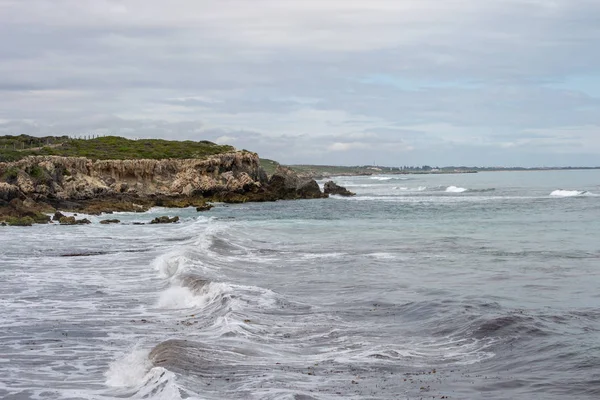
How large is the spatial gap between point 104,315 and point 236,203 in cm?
5223

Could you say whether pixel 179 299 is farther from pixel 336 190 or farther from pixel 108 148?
pixel 108 148

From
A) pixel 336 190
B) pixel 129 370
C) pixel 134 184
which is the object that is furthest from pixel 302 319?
pixel 336 190

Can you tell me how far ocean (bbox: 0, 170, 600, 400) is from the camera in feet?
35.5

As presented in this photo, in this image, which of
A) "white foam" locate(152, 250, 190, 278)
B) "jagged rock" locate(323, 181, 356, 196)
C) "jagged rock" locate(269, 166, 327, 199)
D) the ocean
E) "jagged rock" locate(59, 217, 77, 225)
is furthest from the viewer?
"jagged rock" locate(323, 181, 356, 196)

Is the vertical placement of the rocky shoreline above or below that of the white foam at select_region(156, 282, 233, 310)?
above

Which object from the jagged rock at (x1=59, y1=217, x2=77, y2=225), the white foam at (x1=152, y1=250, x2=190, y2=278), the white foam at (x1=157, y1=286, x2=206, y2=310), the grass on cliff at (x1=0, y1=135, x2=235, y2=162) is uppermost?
the grass on cliff at (x1=0, y1=135, x2=235, y2=162)

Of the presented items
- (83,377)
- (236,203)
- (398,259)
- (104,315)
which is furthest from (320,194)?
(83,377)

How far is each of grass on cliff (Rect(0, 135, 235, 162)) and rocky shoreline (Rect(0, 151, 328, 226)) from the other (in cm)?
529

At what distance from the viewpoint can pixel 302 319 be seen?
1565 centimetres

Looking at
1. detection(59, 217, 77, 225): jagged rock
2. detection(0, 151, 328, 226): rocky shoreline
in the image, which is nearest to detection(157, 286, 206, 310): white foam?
detection(59, 217, 77, 225): jagged rock

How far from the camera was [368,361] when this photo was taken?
12.1m

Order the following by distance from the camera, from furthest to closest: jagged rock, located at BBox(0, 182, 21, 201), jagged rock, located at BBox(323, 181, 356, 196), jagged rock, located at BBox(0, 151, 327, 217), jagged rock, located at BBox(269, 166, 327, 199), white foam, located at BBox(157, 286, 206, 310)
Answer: jagged rock, located at BBox(323, 181, 356, 196), jagged rock, located at BBox(269, 166, 327, 199), jagged rock, located at BBox(0, 151, 327, 217), jagged rock, located at BBox(0, 182, 21, 201), white foam, located at BBox(157, 286, 206, 310)

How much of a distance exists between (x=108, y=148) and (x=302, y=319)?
7601cm

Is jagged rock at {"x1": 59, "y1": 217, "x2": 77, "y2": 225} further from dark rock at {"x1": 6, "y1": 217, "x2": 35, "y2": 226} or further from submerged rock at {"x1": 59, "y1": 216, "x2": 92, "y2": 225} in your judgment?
dark rock at {"x1": 6, "y1": 217, "x2": 35, "y2": 226}
